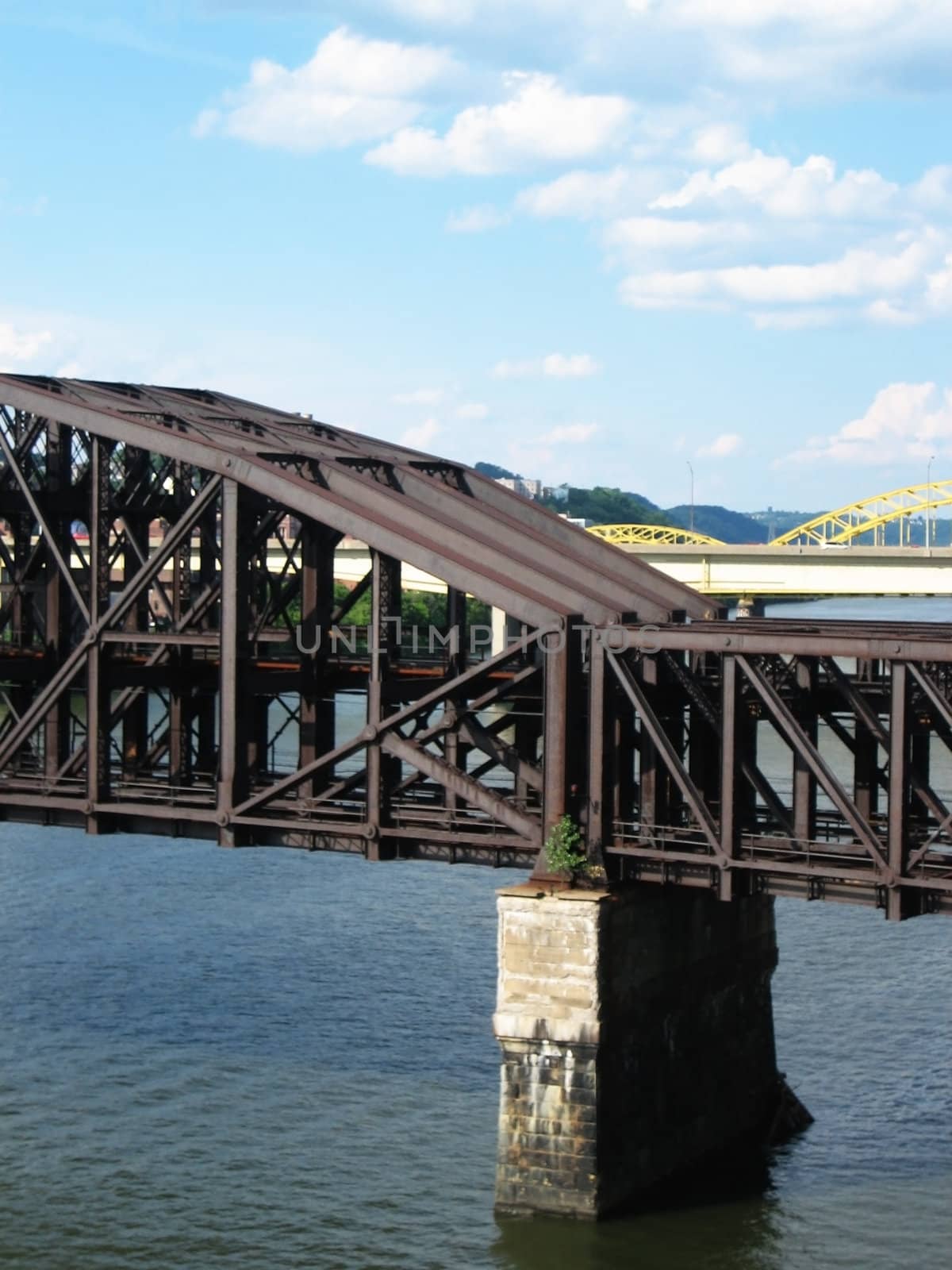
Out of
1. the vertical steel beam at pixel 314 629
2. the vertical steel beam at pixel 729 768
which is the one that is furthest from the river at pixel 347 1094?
the vertical steel beam at pixel 314 629

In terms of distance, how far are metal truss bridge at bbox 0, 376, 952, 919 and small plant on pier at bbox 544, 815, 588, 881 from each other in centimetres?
25

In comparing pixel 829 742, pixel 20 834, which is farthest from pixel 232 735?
pixel 829 742

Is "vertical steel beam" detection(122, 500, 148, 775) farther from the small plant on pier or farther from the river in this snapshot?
the small plant on pier

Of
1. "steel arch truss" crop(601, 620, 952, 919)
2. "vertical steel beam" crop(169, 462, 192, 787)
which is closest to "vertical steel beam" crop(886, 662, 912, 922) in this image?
"steel arch truss" crop(601, 620, 952, 919)

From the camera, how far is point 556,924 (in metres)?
33.6

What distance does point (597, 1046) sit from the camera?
33.2m

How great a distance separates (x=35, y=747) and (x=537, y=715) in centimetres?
1707

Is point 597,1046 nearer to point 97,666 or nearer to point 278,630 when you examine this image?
point 97,666

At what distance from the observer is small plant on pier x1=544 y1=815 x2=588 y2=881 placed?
34.0m

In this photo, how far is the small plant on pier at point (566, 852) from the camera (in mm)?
34031

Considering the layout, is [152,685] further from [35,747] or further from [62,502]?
[35,747]

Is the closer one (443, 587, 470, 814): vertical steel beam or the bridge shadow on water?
the bridge shadow on water

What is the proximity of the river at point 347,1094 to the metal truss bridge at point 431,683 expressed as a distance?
16.8ft

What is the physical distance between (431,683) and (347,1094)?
8074 mm
